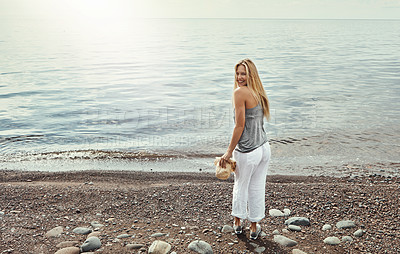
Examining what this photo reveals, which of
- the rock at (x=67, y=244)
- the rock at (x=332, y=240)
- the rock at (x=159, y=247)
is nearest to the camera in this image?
the rock at (x=159, y=247)

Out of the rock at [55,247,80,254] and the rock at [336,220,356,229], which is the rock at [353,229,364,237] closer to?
the rock at [336,220,356,229]

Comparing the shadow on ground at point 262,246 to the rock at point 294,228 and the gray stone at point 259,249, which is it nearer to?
the gray stone at point 259,249

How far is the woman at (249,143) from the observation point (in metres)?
5.06

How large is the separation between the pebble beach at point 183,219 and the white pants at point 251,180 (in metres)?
0.49

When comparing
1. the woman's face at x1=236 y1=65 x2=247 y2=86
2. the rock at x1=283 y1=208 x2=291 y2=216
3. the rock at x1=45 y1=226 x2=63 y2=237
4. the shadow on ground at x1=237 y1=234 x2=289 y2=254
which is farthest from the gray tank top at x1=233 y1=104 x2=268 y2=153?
the rock at x1=45 y1=226 x2=63 y2=237

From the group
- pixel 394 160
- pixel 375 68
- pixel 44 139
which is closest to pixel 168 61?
pixel 375 68

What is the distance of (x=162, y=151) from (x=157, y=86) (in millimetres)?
13771

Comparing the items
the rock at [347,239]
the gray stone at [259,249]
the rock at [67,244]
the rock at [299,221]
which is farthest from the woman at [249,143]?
the rock at [67,244]

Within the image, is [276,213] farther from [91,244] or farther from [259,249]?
[91,244]

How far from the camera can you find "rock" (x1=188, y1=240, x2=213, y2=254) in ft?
17.0

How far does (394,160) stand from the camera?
11.1m

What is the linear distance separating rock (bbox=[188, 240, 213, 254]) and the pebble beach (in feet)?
0.05

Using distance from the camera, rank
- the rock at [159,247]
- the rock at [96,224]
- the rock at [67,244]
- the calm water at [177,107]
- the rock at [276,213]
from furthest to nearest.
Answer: the calm water at [177,107]
the rock at [276,213]
the rock at [96,224]
the rock at [67,244]
the rock at [159,247]

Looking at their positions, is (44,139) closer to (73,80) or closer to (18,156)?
(18,156)
